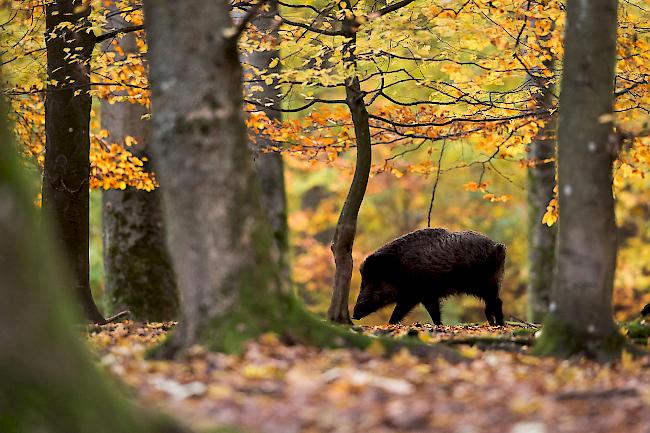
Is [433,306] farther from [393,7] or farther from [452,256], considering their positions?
[393,7]

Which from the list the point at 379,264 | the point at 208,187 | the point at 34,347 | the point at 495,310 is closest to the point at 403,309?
the point at 379,264

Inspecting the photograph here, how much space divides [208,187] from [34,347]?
2191mm

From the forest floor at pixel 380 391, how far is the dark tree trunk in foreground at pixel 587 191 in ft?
1.02

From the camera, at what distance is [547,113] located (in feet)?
37.3

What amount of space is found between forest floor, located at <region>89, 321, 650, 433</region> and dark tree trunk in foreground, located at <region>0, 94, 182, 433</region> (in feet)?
2.21

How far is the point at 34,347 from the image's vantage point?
12.7 feet

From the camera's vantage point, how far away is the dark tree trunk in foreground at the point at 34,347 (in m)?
3.79

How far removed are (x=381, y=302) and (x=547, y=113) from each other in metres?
3.75

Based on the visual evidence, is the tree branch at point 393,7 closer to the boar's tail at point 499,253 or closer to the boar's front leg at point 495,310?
the boar's tail at point 499,253

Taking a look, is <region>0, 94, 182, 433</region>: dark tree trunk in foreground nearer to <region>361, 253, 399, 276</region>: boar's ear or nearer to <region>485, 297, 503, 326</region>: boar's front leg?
<region>361, 253, 399, 276</region>: boar's ear

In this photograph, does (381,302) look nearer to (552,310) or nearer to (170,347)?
(552,310)

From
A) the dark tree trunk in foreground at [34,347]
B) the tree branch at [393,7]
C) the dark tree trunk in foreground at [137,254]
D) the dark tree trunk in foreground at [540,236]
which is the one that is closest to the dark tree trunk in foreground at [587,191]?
the dark tree trunk in foreground at [34,347]

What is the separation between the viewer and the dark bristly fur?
12805mm

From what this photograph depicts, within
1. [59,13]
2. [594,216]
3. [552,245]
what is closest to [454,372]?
[594,216]
